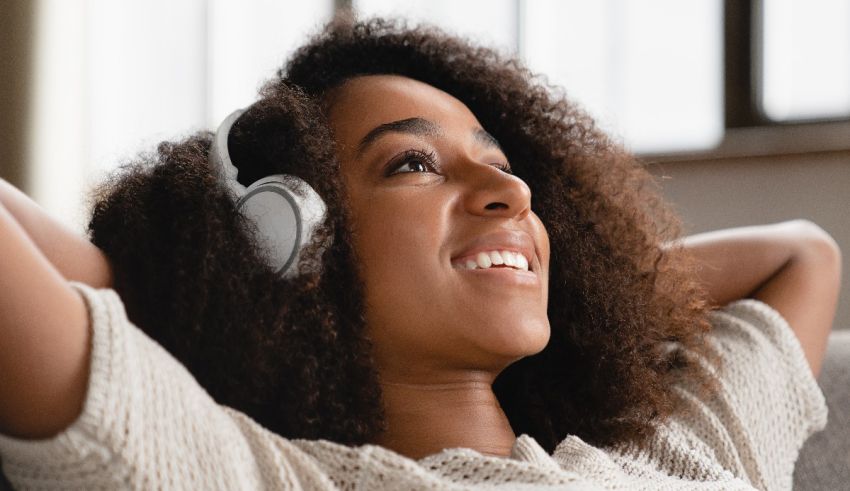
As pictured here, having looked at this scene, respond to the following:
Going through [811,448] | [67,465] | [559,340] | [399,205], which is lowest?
[811,448]

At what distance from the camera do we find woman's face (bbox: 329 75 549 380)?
44.8 inches

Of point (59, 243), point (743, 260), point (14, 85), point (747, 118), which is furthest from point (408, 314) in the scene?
point (14, 85)

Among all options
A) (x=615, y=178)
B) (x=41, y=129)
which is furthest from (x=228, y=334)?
(x=41, y=129)

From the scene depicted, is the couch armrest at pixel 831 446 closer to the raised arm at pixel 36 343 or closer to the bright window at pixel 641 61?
the raised arm at pixel 36 343

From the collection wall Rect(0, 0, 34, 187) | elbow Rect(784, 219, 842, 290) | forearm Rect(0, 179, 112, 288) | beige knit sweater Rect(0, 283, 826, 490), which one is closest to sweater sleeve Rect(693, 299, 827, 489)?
beige knit sweater Rect(0, 283, 826, 490)

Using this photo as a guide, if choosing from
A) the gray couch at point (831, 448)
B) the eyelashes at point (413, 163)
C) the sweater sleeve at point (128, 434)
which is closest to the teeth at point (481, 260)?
the eyelashes at point (413, 163)

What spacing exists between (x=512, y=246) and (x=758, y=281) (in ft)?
1.90

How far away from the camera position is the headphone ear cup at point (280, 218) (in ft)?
3.42

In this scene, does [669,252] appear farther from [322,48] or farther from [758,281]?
[322,48]

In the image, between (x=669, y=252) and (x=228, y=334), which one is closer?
(x=228, y=334)

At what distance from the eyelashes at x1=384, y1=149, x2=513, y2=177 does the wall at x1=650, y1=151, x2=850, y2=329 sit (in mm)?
2020

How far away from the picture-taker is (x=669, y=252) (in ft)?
4.99

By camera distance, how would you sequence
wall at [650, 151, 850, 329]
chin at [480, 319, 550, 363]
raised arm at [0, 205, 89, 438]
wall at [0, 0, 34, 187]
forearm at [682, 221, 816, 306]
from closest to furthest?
raised arm at [0, 205, 89, 438] → chin at [480, 319, 550, 363] → forearm at [682, 221, 816, 306] → wall at [650, 151, 850, 329] → wall at [0, 0, 34, 187]

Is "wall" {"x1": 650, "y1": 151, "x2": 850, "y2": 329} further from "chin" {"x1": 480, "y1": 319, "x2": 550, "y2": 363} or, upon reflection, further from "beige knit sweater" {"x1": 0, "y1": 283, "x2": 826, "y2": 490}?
"chin" {"x1": 480, "y1": 319, "x2": 550, "y2": 363}
